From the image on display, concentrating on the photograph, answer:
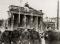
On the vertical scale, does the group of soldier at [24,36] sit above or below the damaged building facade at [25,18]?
below

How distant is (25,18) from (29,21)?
58mm

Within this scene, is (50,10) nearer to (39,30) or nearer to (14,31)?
(39,30)

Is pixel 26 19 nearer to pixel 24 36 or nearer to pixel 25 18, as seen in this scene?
pixel 25 18

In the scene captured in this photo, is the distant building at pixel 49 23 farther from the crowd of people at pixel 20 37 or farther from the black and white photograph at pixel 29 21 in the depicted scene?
the crowd of people at pixel 20 37

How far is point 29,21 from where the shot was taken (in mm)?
1241

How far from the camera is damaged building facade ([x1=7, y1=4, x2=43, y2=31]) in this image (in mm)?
1167

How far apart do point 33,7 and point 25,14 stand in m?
0.13

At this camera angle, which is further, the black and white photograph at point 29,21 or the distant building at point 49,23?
the distant building at point 49,23

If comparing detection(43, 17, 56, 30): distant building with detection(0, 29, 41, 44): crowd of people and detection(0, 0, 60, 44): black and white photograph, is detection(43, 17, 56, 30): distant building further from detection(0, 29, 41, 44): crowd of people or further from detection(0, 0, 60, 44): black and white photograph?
detection(0, 29, 41, 44): crowd of people

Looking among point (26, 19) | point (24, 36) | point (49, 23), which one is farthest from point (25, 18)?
point (49, 23)

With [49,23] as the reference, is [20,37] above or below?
below

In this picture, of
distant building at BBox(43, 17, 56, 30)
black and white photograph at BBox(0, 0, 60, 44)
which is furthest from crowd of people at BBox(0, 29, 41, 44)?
distant building at BBox(43, 17, 56, 30)

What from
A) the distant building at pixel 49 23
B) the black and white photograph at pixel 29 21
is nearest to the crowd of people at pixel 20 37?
the black and white photograph at pixel 29 21

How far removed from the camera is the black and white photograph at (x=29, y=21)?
1.15 metres
